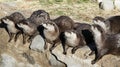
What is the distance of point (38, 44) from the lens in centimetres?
681

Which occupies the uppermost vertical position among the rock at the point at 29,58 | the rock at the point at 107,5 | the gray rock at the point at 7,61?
the rock at the point at 29,58

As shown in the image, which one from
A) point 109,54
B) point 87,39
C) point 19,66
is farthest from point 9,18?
point 109,54

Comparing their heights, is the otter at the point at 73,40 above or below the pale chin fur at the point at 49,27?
below

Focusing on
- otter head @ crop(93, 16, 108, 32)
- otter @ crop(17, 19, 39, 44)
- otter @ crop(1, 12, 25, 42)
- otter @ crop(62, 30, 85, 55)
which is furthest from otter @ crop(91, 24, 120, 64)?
otter @ crop(1, 12, 25, 42)

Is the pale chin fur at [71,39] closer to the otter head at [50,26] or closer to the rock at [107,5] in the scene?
the otter head at [50,26]

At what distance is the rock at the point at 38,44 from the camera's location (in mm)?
6754

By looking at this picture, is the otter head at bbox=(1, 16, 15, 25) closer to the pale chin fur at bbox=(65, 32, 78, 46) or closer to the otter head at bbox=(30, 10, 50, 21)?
the otter head at bbox=(30, 10, 50, 21)

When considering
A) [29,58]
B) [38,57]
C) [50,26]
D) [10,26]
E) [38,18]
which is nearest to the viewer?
[50,26]

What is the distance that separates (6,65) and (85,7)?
269 cm

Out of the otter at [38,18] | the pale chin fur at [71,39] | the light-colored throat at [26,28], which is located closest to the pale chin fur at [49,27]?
the pale chin fur at [71,39]

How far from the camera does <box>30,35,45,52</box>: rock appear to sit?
6754 millimetres

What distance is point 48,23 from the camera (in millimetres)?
6613

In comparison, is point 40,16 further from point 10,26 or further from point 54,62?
point 54,62

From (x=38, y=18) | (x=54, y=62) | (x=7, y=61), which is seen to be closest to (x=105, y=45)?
(x=54, y=62)
